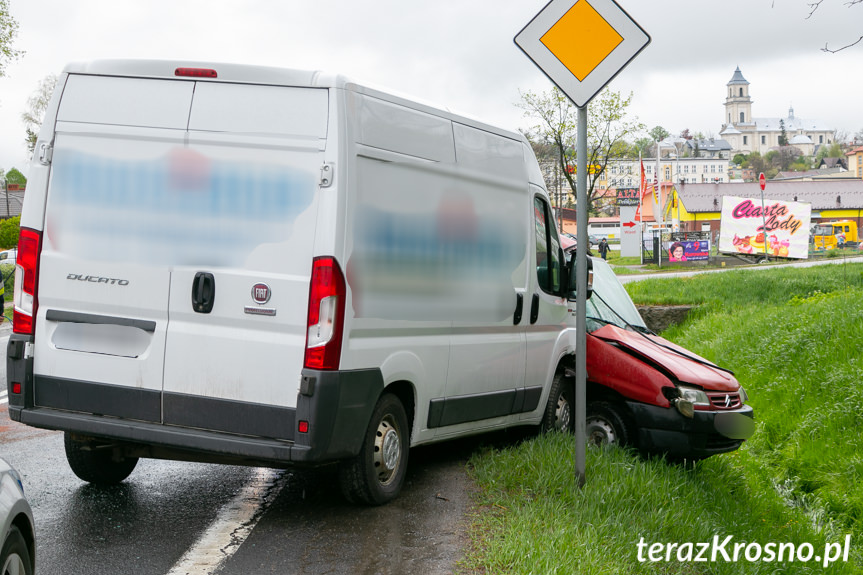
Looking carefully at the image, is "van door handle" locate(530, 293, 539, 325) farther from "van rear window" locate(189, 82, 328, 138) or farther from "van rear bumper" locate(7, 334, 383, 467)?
"van rear window" locate(189, 82, 328, 138)

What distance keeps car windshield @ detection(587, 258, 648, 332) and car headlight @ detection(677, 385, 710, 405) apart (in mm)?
1055

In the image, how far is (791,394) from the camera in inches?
436

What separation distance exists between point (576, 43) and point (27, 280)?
140 inches

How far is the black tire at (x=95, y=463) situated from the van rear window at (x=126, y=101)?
6.22 ft

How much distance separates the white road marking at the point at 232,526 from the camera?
4.61m

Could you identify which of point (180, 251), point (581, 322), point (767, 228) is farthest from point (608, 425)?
point (767, 228)

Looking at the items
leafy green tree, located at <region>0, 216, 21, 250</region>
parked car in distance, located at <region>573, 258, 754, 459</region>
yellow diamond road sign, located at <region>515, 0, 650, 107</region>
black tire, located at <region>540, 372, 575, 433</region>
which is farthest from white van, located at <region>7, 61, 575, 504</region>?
leafy green tree, located at <region>0, 216, 21, 250</region>

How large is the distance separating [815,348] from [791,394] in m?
1.17

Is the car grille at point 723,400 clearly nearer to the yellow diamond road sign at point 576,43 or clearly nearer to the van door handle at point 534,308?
the van door handle at point 534,308

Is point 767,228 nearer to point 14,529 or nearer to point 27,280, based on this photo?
point 27,280

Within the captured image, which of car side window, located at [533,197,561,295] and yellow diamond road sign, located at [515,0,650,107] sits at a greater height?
yellow diamond road sign, located at [515,0,650,107]

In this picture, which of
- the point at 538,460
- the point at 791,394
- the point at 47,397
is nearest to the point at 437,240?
the point at 538,460

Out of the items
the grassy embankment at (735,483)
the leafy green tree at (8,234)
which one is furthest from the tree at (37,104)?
the grassy embankment at (735,483)

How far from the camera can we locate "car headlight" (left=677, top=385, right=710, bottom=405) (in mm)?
7578
